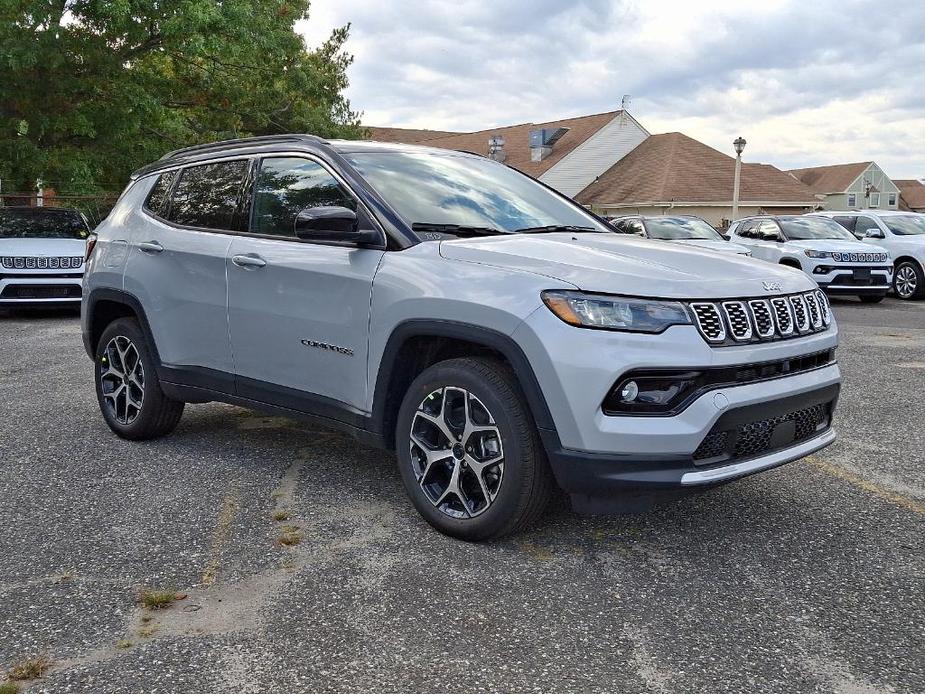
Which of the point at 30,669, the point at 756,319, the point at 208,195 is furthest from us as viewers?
the point at 208,195

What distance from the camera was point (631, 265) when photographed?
361cm

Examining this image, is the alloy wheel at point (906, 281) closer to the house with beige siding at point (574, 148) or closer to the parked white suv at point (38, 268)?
the parked white suv at point (38, 268)

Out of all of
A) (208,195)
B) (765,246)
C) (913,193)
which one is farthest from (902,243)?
(913,193)

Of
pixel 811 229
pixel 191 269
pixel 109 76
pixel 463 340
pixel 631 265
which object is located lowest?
pixel 463 340

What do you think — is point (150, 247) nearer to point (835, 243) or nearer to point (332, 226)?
point (332, 226)

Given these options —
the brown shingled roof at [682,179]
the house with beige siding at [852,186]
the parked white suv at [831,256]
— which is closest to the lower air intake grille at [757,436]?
the parked white suv at [831,256]

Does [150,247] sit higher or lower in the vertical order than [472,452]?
higher

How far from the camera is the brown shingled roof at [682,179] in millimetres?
39844

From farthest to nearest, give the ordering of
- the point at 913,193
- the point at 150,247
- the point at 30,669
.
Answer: the point at 913,193
the point at 150,247
the point at 30,669

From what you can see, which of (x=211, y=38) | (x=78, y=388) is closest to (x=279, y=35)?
(x=211, y=38)

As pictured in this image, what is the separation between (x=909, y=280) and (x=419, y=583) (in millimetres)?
16606

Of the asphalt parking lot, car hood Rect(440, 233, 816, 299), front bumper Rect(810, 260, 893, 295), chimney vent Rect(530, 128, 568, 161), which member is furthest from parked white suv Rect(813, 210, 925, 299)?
chimney vent Rect(530, 128, 568, 161)

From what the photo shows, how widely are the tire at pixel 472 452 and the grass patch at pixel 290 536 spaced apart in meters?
0.52

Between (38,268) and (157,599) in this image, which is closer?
(157,599)
